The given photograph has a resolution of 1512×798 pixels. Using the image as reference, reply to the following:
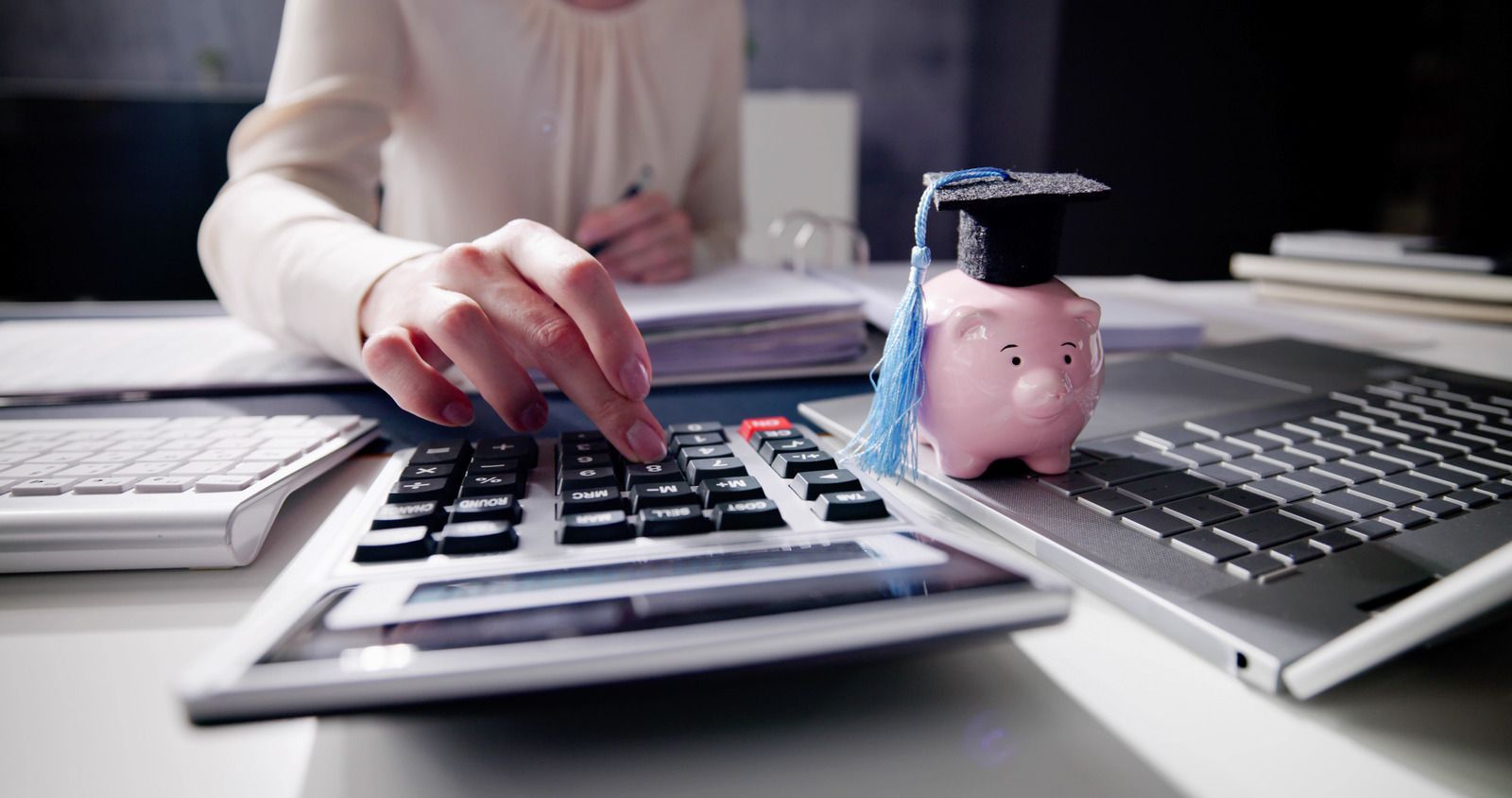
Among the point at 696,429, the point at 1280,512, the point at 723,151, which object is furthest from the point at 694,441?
the point at 723,151

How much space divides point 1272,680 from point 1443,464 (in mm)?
206

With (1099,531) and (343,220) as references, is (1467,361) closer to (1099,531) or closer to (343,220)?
(1099,531)

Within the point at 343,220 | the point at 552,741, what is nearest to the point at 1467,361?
the point at 552,741

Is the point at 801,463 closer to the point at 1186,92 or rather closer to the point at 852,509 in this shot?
the point at 852,509

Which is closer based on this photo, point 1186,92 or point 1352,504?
point 1352,504

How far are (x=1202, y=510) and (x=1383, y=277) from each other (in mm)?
716

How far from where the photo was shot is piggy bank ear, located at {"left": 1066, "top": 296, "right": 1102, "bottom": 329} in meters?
0.32

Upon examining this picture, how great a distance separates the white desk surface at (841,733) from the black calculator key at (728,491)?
6 cm

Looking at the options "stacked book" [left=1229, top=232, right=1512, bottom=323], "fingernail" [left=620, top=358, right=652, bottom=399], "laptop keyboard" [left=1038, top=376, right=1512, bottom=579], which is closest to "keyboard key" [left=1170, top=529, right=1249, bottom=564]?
"laptop keyboard" [left=1038, top=376, right=1512, bottom=579]

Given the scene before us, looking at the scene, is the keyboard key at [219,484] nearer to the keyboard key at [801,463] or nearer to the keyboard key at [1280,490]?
the keyboard key at [801,463]

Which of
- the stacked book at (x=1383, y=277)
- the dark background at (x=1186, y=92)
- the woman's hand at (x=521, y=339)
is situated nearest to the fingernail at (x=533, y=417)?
the woman's hand at (x=521, y=339)

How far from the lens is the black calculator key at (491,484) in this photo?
29 centimetres

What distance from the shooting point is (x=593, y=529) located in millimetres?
255

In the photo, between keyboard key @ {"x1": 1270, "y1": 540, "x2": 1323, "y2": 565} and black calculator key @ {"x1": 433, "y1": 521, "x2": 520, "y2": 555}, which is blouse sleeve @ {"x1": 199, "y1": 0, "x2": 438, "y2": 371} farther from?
keyboard key @ {"x1": 1270, "y1": 540, "x2": 1323, "y2": 565}
